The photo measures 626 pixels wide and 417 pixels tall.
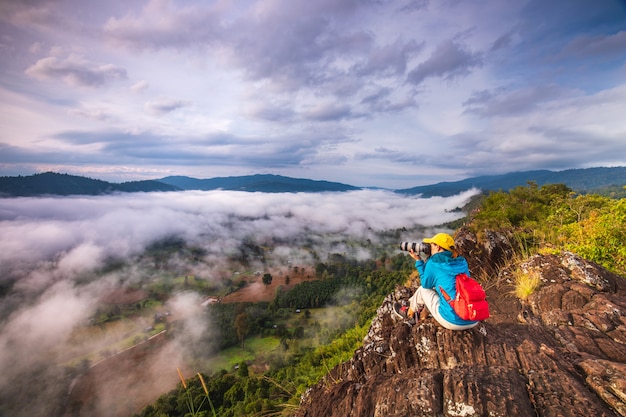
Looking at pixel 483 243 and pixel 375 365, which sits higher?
pixel 483 243

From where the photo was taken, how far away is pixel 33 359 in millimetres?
124812

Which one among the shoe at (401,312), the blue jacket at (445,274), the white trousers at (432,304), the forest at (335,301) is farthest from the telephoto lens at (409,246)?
the forest at (335,301)

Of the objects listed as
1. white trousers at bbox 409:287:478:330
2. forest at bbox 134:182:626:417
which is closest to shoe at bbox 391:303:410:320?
white trousers at bbox 409:287:478:330

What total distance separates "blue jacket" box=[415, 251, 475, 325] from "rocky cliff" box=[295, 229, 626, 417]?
0.57 metres

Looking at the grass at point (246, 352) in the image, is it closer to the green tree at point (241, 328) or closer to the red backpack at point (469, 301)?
the green tree at point (241, 328)

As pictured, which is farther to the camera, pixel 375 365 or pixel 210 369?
pixel 210 369

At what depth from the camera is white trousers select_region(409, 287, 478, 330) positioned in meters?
5.96

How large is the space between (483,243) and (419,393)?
37.2ft

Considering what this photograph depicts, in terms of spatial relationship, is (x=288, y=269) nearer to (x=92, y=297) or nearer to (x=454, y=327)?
(x=92, y=297)

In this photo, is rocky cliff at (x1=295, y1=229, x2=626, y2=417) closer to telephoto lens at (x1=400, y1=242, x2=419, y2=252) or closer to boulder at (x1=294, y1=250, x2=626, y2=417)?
boulder at (x1=294, y1=250, x2=626, y2=417)

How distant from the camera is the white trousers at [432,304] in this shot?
5965 mm

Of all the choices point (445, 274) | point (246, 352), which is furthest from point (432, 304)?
point (246, 352)

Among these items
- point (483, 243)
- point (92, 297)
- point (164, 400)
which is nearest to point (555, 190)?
point (483, 243)

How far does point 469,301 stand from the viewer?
532 cm
